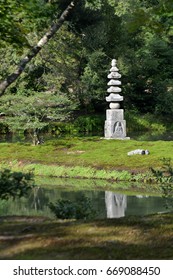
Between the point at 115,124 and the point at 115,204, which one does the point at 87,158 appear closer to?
Result: the point at 115,124

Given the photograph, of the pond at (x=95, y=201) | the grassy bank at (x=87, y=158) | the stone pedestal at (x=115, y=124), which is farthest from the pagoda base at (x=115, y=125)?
the pond at (x=95, y=201)

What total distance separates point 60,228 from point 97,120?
1549 inches

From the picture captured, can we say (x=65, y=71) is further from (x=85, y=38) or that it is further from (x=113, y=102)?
(x=113, y=102)

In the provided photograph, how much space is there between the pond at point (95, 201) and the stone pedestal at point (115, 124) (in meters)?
7.32

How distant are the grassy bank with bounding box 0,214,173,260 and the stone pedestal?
60.7 ft

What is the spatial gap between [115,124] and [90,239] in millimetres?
20431

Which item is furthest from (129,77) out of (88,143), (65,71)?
(88,143)

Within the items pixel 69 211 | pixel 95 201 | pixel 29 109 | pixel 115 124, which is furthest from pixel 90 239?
pixel 29 109

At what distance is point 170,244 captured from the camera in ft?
25.5

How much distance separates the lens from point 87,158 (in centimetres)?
2381

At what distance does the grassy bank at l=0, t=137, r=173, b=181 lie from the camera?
2178cm

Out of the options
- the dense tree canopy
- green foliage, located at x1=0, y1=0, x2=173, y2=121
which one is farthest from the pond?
green foliage, located at x1=0, y1=0, x2=173, y2=121

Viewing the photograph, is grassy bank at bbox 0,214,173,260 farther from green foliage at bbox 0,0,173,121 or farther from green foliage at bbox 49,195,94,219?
green foliage at bbox 0,0,173,121

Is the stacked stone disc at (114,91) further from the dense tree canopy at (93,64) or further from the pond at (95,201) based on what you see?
the dense tree canopy at (93,64)
